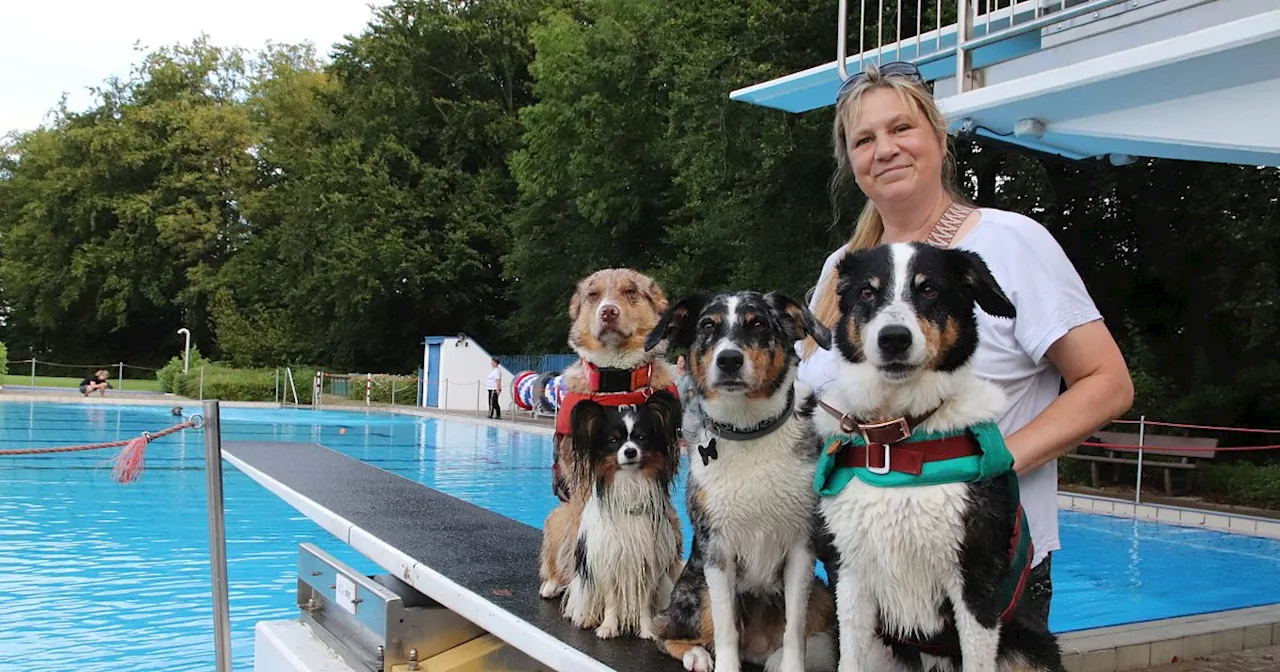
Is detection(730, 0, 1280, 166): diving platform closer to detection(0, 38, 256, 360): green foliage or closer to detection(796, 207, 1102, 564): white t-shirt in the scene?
detection(796, 207, 1102, 564): white t-shirt

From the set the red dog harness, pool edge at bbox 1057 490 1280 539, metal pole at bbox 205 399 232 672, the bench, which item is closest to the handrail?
the red dog harness

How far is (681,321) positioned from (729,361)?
360 mm

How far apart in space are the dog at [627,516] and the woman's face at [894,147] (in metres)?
1.23

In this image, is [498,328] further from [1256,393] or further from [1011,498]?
[1011,498]

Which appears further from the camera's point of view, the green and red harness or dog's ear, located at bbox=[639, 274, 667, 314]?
dog's ear, located at bbox=[639, 274, 667, 314]

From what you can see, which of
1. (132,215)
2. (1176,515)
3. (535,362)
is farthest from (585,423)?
(132,215)

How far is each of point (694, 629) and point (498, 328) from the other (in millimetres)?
35238

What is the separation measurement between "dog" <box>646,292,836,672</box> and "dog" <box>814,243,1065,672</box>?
305mm

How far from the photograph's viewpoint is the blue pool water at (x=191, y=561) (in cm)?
681

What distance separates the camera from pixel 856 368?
1960 mm

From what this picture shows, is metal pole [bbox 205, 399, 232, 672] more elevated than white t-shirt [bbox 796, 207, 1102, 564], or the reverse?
white t-shirt [bbox 796, 207, 1102, 564]

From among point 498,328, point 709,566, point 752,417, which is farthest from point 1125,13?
point 498,328

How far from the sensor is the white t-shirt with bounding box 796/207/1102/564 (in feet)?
6.48

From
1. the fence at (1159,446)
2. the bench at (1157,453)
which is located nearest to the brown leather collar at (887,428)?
the fence at (1159,446)
